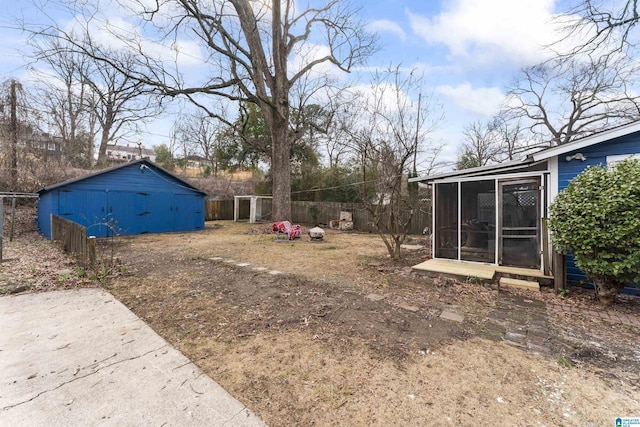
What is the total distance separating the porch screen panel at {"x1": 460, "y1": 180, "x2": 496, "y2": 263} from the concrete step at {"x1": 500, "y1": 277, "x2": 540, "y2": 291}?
906 millimetres

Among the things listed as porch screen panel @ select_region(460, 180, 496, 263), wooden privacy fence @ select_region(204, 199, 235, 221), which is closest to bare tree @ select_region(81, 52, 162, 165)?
wooden privacy fence @ select_region(204, 199, 235, 221)

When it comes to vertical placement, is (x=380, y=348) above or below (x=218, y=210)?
below

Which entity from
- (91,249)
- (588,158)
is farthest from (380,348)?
(91,249)

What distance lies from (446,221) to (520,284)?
205 centimetres

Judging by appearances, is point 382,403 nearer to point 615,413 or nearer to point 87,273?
point 615,413

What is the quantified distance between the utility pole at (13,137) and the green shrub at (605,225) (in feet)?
58.2

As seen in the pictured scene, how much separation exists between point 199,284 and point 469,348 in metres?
4.03

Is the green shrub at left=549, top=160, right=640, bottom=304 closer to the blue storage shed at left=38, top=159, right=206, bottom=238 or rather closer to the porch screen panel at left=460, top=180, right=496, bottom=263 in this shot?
the porch screen panel at left=460, top=180, right=496, bottom=263

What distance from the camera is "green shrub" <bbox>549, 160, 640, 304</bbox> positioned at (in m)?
3.33

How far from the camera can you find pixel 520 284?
179 inches

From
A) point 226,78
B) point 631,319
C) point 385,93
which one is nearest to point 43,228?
point 226,78

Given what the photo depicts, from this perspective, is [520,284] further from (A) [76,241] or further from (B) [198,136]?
(B) [198,136]

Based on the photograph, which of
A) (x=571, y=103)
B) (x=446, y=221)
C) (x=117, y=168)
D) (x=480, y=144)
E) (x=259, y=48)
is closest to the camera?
(x=446, y=221)

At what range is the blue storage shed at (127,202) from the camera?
33.9ft
